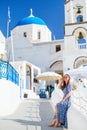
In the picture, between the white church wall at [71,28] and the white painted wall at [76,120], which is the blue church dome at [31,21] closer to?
the white church wall at [71,28]

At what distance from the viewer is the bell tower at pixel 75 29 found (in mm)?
28531

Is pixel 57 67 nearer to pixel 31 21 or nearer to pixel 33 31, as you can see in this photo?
pixel 33 31

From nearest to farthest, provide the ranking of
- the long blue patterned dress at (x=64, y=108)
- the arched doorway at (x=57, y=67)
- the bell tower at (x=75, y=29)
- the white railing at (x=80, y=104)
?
the long blue patterned dress at (x=64, y=108)
the white railing at (x=80, y=104)
the bell tower at (x=75, y=29)
the arched doorway at (x=57, y=67)

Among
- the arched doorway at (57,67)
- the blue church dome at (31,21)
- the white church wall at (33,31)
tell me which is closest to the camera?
the arched doorway at (57,67)

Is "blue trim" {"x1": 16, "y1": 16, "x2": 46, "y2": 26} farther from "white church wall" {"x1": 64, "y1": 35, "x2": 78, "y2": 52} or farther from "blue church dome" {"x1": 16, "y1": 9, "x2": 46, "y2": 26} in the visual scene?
"white church wall" {"x1": 64, "y1": 35, "x2": 78, "y2": 52}

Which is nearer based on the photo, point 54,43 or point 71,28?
point 71,28

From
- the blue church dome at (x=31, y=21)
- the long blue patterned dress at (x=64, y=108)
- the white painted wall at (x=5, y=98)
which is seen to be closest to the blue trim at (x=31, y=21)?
the blue church dome at (x=31, y=21)

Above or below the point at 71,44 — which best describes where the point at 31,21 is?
above

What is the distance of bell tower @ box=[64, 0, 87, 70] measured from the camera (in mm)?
28531

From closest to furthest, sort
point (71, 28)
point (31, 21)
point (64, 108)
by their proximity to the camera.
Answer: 1. point (64, 108)
2. point (71, 28)
3. point (31, 21)

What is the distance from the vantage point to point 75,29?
2897 cm

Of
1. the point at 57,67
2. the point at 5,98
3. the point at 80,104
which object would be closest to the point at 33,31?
the point at 57,67

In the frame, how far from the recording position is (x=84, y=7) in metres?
29.2

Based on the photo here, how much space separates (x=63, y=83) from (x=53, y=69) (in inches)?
973
